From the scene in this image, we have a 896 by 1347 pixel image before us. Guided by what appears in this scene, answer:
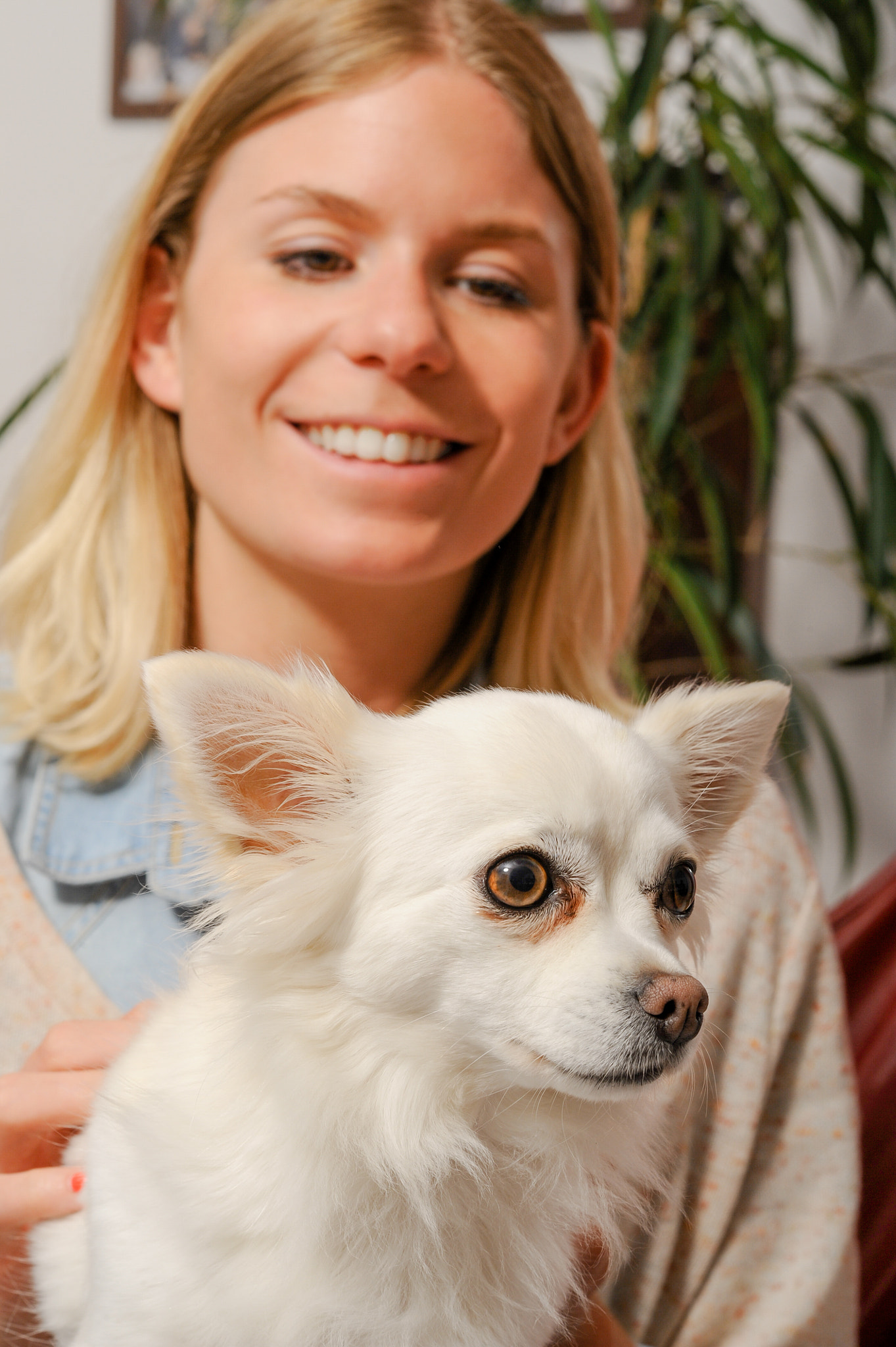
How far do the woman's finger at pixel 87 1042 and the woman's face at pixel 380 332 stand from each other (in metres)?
0.46

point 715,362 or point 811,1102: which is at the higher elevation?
point 715,362

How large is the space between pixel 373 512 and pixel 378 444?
0.25ft

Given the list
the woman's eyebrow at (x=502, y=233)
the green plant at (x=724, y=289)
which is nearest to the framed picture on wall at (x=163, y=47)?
the green plant at (x=724, y=289)

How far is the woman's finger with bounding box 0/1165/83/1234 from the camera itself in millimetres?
883

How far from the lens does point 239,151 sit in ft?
3.83

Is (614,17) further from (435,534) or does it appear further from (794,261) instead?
(435,534)

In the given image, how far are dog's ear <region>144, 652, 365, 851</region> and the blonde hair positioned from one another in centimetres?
48

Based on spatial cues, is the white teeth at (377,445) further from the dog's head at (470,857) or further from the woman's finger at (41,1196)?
the woman's finger at (41,1196)

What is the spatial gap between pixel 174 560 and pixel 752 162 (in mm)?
1591

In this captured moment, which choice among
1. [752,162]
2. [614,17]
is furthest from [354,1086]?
[614,17]

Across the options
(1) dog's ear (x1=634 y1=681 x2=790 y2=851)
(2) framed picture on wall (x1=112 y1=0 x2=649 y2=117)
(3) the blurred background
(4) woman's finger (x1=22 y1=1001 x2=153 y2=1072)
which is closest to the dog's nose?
(1) dog's ear (x1=634 y1=681 x2=790 y2=851)

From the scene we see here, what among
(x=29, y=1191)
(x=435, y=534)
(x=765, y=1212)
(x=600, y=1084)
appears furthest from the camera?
(x=765, y=1212)

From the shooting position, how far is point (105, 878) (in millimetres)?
1154

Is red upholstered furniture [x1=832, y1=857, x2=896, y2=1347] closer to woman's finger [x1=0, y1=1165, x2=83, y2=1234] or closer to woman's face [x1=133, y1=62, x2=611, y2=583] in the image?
woman's face [x1=133, y1=62, x2=611, y2=583]
